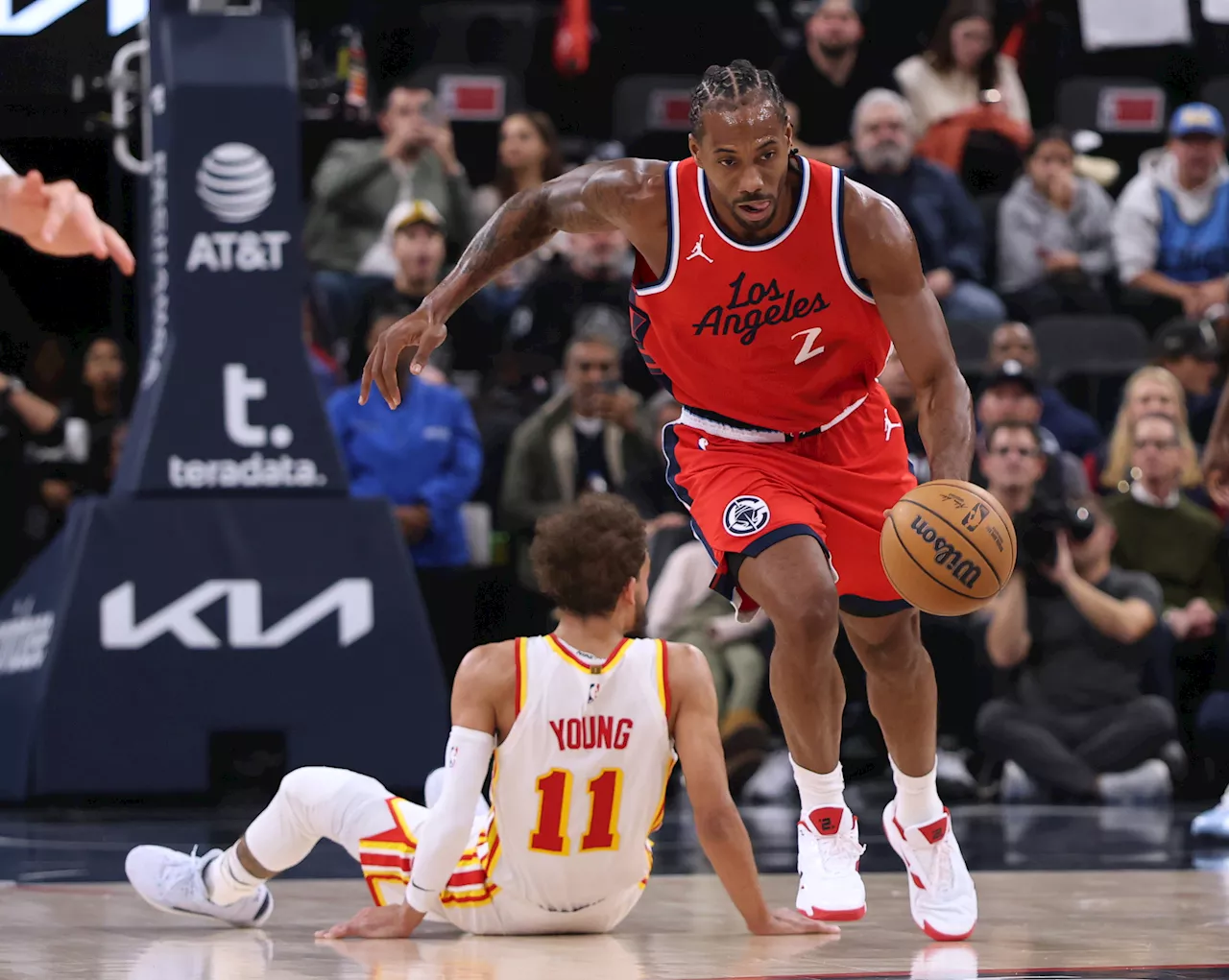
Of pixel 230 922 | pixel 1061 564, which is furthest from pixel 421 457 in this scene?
pixel 230 922

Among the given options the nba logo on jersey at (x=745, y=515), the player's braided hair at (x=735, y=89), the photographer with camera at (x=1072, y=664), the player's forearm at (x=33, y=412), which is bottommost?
the photographer with camera at (x=1072, y=664)

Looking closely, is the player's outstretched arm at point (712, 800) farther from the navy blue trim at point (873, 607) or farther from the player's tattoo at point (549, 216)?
the player's tattoo at point (549, 216)

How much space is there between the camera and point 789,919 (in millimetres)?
4441

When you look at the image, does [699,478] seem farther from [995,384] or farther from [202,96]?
[995,384]

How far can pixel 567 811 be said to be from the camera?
4336 millimetres

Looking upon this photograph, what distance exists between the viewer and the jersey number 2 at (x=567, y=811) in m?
4.33

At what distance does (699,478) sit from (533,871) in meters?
1.10

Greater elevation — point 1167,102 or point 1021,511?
point 1167,102

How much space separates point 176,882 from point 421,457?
4756 millimetres

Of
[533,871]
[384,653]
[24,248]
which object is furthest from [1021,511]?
[24,248]

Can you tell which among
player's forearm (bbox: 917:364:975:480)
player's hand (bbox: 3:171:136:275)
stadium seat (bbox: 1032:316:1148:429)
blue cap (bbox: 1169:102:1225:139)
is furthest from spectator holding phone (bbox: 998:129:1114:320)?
player's hand (bbox: 3:171:136:275)

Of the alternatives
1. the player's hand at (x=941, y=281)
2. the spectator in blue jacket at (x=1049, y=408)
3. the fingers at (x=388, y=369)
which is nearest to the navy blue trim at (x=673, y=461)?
the fingers at (x=388, y=369)

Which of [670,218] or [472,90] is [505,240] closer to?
[670,218]

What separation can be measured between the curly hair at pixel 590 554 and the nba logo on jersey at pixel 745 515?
0.40 metres
